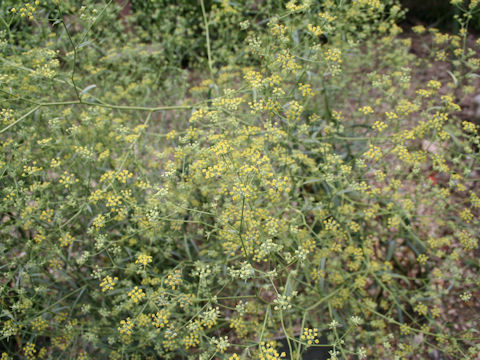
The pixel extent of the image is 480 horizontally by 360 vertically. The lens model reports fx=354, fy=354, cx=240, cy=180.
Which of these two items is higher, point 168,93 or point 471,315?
point 168,93

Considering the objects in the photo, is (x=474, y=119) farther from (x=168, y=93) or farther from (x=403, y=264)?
(x=168, y=93)

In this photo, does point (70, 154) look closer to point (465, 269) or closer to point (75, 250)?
point (75, 250)

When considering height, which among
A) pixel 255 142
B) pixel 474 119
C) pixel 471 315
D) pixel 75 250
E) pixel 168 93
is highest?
pixel 255 142

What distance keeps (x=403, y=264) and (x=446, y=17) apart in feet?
14.2

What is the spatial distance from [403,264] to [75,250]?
3.91 meters

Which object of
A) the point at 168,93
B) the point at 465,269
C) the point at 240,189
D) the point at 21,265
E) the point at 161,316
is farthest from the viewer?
the point at 168,93

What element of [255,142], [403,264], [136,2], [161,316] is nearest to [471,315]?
[403,264]

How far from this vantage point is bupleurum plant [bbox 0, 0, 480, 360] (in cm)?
270

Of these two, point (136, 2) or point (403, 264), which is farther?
point (136, 2)

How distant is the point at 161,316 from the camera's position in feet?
7.77

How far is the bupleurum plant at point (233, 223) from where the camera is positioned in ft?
8.86

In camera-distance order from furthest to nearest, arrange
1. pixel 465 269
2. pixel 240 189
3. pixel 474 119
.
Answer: pixel 474 119 → pixel 465 269 → pixel 240 189

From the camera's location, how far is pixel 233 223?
3100 millimetres

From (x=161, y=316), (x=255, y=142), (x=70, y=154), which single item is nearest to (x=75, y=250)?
(x=70, y=154)
